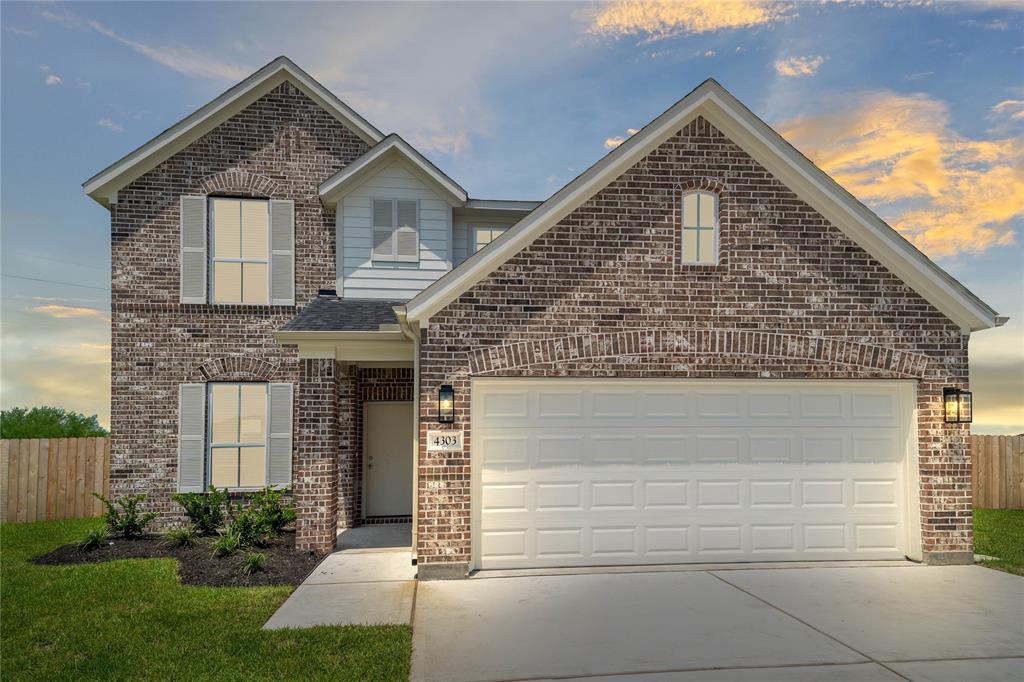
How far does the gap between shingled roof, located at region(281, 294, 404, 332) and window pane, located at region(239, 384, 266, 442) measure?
231 centimetres

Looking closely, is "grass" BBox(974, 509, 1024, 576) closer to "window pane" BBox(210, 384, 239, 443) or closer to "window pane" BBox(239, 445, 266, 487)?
"window pane" BBox(239, 445, 266, 487)

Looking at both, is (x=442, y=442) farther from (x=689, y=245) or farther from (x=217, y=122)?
(x=217, y=122)

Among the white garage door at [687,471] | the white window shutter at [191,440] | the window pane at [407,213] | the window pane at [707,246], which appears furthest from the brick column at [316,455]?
the window pane at [707,246]

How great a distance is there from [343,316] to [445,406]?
2.88 m

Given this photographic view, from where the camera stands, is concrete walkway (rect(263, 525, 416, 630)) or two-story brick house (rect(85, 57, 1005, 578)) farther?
two-story brick house (rect(85, 57, 1005, 578))

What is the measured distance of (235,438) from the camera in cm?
1295

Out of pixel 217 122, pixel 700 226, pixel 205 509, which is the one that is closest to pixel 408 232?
pixel 217 122

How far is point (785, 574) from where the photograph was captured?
29.6ft

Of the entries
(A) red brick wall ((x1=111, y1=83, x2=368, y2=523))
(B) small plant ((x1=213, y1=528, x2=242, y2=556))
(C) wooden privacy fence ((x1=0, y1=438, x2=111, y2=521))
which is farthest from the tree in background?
(B) small plant ((x1=213, y1=528, x2=242, y2=556))

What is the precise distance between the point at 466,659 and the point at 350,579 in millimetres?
3389

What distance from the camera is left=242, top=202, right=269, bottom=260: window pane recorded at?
43.5 ft

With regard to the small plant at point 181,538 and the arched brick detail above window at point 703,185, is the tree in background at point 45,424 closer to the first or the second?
the small plant at point 181,538

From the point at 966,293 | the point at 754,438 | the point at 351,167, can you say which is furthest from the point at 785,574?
the point at 351,167

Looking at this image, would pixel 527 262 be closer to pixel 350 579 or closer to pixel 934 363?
pixel 350 579
